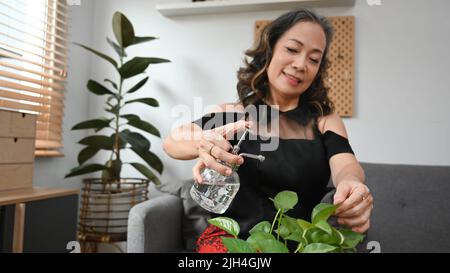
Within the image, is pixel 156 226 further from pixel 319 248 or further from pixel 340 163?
pixel 319 248

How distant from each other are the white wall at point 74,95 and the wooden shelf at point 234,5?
16.8 inches

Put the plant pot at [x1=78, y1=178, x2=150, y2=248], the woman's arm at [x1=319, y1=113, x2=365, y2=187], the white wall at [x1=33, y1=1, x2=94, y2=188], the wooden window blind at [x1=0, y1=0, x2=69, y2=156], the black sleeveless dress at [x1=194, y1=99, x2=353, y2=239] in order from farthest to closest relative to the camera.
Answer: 1. the white wall at [x1=33, y1=1, x2=94, y2=188]
2. the plant pot at [x1=78, y1=178, x2=150, y2=248]
3. the wooden window blind at [x1=0, y1=0, x2=69, y2=156]
4. the black sleeveless dress at [x1=194, y1=99, x2=353, y2=239]
5. the woman's arm at [x1=319, y1=113, x2=365, y2=187]

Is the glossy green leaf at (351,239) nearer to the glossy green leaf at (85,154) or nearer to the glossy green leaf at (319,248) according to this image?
the glossy green leaf at (319,248)

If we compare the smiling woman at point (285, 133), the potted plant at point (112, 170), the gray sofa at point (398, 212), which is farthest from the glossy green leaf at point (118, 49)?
the smiling woman at point (285, 133)

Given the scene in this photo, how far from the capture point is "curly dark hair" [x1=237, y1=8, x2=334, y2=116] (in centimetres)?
91

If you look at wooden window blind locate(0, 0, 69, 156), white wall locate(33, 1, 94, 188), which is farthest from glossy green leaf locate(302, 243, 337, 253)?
white wall locate(33, 1, 94, 188)

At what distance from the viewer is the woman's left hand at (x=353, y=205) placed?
49 centimetres

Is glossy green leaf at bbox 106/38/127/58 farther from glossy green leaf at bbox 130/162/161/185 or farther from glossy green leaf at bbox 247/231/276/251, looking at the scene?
glossy green leaf at bbox 247/231/276/251

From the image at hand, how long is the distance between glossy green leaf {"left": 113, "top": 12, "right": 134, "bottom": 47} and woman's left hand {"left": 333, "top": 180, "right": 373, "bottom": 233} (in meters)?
1.27

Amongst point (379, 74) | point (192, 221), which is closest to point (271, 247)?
point (192, 221)

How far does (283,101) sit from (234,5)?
0.83 metres

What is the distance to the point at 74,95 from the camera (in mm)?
1728

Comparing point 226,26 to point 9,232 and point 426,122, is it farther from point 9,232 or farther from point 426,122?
point 9,232
